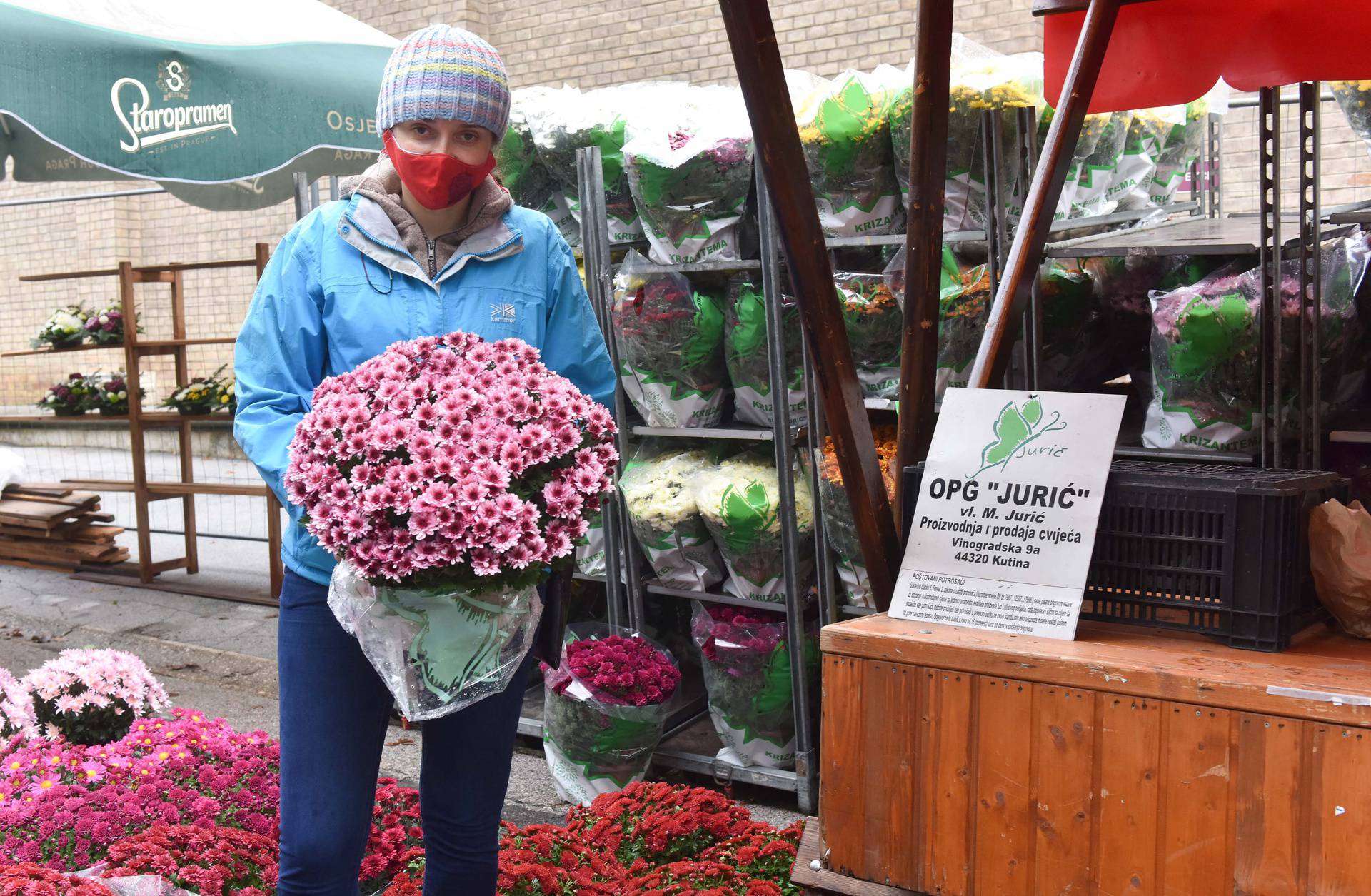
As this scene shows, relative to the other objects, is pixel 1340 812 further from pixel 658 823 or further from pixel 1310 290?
pixel 658 823

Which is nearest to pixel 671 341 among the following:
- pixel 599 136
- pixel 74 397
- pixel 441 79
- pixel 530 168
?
pixel 599 136

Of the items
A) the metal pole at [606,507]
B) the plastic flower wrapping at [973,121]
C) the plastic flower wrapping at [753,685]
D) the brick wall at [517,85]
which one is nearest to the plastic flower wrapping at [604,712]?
the plastic flower wrapping at [753,685]

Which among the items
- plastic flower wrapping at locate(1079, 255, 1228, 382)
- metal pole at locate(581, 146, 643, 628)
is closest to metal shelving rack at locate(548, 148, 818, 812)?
metal pole at locate(581, 146, 643, 628)

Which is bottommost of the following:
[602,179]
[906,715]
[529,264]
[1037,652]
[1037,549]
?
[906,715]

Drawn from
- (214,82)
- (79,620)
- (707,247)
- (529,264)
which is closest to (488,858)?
(529,264)

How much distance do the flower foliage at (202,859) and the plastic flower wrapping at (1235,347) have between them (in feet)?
8.18

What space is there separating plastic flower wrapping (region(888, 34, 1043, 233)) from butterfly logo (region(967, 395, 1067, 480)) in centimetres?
121

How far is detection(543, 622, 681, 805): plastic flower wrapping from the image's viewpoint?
3648 millimetres

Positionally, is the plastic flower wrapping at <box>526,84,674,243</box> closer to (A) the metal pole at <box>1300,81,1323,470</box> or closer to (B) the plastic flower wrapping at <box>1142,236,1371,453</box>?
(B) the plastic flower wrapping at <box>1142,236,1371,453</box>

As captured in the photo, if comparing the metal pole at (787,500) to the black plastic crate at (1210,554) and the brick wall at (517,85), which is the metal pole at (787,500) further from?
the brick wall at (517,85)

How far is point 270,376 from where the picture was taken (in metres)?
2.03

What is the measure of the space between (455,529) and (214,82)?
359 cm

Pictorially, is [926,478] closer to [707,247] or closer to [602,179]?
[707,247]

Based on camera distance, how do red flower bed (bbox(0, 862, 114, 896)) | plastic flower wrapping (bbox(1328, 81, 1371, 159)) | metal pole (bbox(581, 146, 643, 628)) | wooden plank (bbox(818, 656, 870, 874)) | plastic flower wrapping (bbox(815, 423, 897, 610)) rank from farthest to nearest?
metal pole (bbox(581, 146, 643, 628)), plastic flower wrapping (bbox(815, 423, 897, 610)), plastic flower wrapping (bbox(1328, 81, 1371, 159)), red flower bed (bbox(0, 862, 114, 896)), wooden plank (bbox(818, 656, 870, 874))
